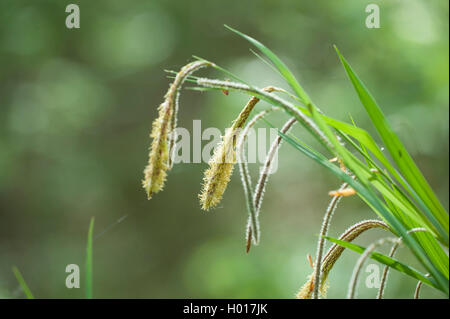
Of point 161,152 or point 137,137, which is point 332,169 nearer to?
point 161,152

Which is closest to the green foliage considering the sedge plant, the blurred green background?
the sedge plant

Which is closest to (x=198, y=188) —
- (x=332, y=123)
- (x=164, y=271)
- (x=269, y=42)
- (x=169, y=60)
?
(x=164, y=271)

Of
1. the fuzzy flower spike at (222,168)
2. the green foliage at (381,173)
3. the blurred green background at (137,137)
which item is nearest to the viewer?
the green foliage at (381,173)

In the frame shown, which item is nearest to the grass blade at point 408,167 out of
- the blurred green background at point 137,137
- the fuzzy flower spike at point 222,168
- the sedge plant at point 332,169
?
the sedge plant at point 332,169

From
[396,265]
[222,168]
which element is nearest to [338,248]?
[396,265]

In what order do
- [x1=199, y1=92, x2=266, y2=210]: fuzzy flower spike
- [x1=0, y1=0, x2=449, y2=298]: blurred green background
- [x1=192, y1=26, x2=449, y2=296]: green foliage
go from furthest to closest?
[x1=0, y1=0, x2=449, y2=298]: blurred green background → [x1=199, y1=92, x2=266, y2=210]: fuzzy flower spike → [x1=192, y1=26, x2=449, y2=296]: green foliage

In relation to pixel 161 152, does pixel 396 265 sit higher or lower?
lower

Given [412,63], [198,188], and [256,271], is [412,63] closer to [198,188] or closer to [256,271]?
[256,271]

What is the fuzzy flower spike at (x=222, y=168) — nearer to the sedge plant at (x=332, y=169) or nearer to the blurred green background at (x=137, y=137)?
the sedge plant at (x=332, y=169)

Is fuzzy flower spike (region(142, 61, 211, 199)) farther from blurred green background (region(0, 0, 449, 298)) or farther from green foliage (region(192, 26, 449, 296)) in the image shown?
blurred green background (region(0, 0, 449, 298))
